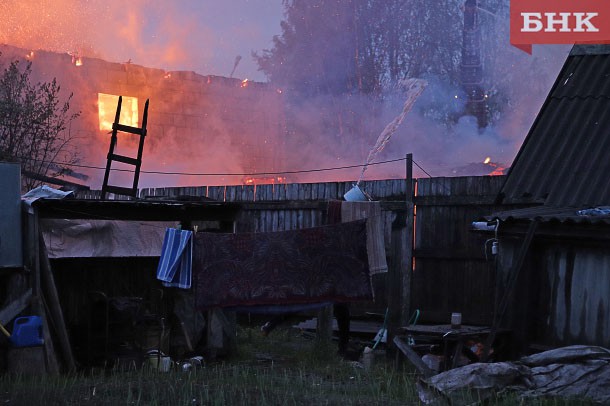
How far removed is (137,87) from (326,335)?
20852 millimetres

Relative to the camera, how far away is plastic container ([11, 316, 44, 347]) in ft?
38.0

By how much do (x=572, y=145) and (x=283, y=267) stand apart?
5.08 m

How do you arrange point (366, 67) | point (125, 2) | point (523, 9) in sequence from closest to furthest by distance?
point (523, 9) < point (366, 67) < point (125, 2)

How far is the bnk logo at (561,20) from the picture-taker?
21.6 m

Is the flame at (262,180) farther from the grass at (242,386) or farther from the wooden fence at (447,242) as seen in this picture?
the grass at (242,386)

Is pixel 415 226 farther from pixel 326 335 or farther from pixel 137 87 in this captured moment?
pixel 137 87

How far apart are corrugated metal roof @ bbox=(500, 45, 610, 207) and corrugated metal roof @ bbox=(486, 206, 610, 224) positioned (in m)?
0.35

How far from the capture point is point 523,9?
27.6 metres

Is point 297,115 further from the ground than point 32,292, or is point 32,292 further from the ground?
point 297,115

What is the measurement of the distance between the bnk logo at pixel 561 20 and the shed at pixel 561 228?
24.5ft

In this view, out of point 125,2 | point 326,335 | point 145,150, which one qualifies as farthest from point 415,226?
point 125,2

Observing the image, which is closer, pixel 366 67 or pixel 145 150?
pixel 145 150

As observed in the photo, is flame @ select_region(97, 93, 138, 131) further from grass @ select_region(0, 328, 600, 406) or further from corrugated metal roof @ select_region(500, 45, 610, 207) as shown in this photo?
corrugated metal roof @ select_region(500, 45, 610, 207)

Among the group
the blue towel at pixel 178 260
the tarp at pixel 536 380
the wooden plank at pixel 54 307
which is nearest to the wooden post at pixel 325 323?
the blue towel at pixel 178 260
